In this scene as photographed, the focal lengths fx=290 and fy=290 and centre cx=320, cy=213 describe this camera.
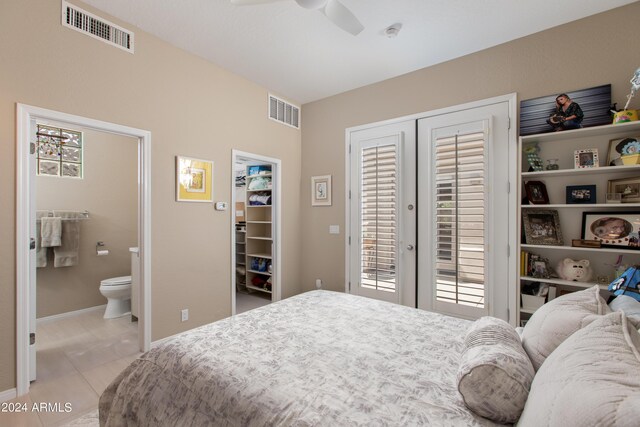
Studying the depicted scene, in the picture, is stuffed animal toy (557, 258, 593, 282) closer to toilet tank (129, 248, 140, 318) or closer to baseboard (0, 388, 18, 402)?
toilet tank (129, 248, 140, 318)

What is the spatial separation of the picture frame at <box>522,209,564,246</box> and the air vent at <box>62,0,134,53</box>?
373cm

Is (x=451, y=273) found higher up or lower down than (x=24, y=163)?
→ lower down

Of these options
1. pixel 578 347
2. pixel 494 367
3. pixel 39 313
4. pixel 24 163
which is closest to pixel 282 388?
pixel 494 367

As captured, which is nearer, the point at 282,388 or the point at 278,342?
the point at 282,388

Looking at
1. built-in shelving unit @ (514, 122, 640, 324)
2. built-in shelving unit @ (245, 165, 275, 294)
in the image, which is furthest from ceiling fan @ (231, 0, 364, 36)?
built-in shelving unit @ (245, 165, 275, 294)

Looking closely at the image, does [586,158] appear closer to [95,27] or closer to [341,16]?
[341,16]

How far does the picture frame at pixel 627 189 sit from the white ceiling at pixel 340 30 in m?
1.22

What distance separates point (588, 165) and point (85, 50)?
399 centimetres

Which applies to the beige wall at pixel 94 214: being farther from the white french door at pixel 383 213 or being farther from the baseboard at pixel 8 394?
the white french door at pixel 383 213

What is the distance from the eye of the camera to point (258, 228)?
4.66 m

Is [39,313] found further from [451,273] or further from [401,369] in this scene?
[451,273]

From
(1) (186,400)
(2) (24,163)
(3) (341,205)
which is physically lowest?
(1) (186,400)

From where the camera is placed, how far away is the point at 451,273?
9.64 ft

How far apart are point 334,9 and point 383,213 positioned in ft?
6.94
